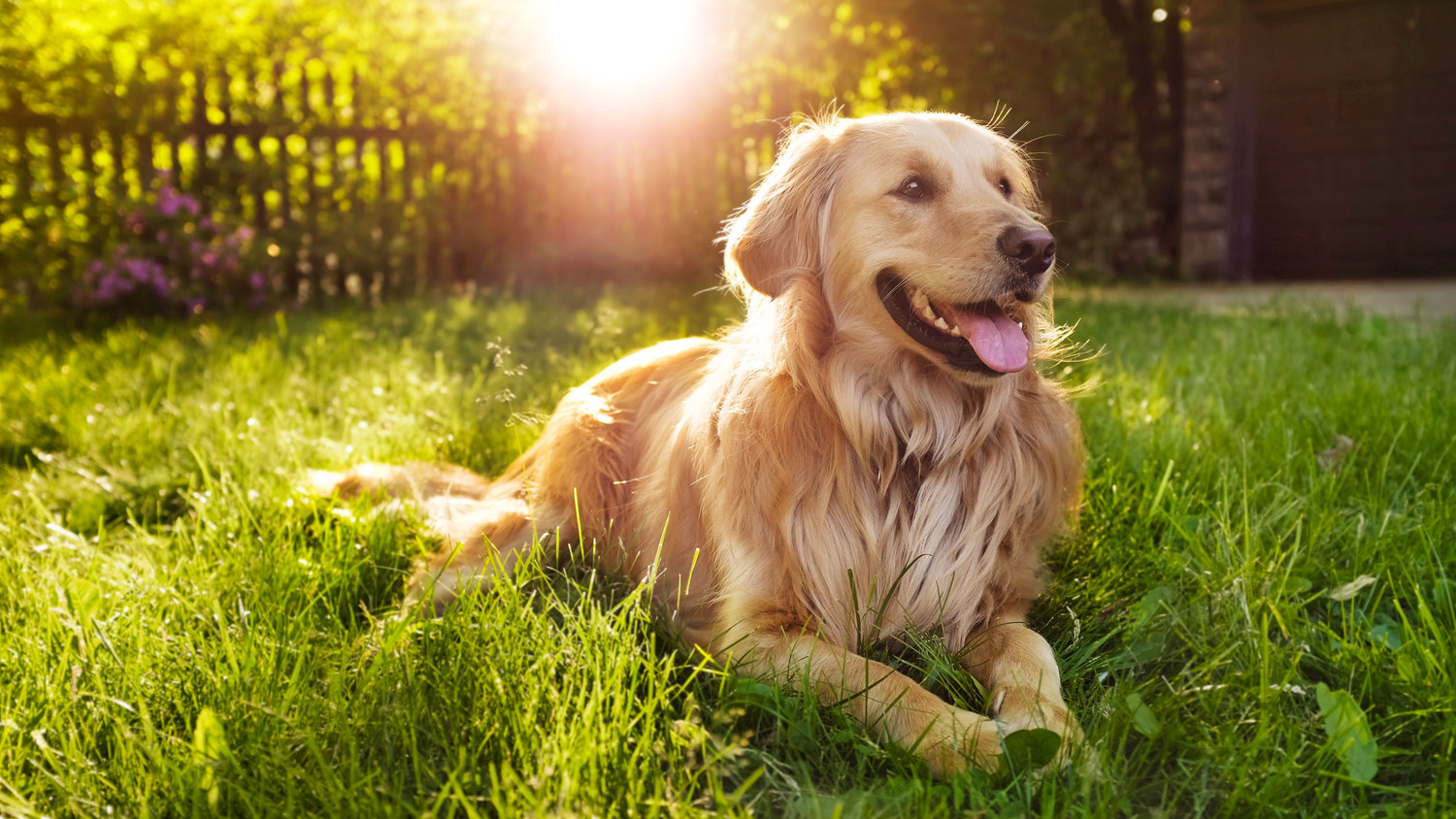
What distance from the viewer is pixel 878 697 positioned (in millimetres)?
1588

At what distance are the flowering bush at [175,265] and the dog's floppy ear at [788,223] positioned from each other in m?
5.24

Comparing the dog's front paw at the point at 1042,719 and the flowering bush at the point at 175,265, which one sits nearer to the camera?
the dog's front paw at the point at 1042,719

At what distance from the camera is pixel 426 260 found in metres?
7.89

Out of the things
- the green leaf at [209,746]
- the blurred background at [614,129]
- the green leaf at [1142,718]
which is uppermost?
the blurred background at [614,129]

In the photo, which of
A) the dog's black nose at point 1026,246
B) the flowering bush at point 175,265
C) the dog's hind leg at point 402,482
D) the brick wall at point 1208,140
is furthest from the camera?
the brick wall at point 1208,140

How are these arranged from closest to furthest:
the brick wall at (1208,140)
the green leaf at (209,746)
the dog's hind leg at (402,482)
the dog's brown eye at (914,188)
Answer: the green leaf at (209,746) → the dog's brown eye at (914,188) → the dog's hind leg at (402,482) → the brick wall at (1208,140)

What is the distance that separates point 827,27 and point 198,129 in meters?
5.47

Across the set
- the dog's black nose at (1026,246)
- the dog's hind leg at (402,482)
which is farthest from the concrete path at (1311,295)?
the dog's hind leg at (402,482)

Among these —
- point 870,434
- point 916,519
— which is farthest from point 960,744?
point 870,434

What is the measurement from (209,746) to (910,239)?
61.2 inches

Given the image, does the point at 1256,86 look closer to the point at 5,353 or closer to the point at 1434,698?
the point at 1434,698

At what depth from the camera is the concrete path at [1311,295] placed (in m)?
6.27

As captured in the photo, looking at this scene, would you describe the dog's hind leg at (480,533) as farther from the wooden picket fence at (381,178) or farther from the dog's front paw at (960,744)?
the wooden picket fence at (381,178)

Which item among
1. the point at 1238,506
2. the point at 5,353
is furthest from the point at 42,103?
the point at 1238,506
